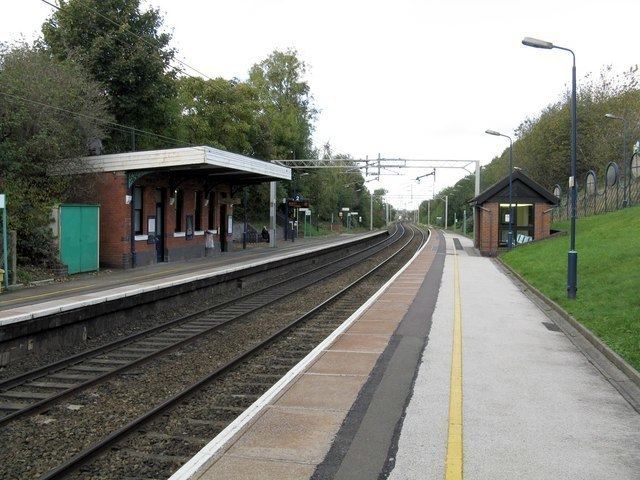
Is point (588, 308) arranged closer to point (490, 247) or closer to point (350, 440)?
point (350, 440)

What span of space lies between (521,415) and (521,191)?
3121cm

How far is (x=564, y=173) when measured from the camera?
185ft

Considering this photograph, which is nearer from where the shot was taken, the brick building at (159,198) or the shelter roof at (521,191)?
the brick building at (159,198)

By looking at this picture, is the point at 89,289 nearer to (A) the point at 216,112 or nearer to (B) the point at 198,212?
(B) the point at 198,212

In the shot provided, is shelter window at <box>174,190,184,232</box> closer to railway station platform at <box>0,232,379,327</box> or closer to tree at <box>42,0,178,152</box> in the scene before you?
railway station platform at <box>0,232,379,327</box>

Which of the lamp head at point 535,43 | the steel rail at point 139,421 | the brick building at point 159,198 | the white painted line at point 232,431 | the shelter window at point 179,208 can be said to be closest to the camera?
the white painted line at point 232,431

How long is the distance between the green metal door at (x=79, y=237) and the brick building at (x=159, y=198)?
1.50 m

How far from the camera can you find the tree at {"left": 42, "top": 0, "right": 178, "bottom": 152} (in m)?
29.2

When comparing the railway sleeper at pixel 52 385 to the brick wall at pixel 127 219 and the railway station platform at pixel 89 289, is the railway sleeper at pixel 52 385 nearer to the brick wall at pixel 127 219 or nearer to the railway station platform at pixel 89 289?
the railway station platform at pixel 89 289

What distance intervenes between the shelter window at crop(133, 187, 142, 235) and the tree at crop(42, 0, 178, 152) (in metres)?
6.72

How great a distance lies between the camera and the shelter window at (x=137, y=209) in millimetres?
25156

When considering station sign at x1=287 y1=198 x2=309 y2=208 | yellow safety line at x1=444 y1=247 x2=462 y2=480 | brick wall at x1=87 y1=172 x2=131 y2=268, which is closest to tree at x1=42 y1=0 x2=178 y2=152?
brick wall at x1=87 y1=172 x2=131 y2=268

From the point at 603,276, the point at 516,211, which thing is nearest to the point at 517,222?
the point at 516,211

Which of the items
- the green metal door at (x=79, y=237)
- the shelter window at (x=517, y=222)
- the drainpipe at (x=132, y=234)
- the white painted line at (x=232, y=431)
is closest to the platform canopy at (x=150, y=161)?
the drainpipe at (x=132, y=234)
